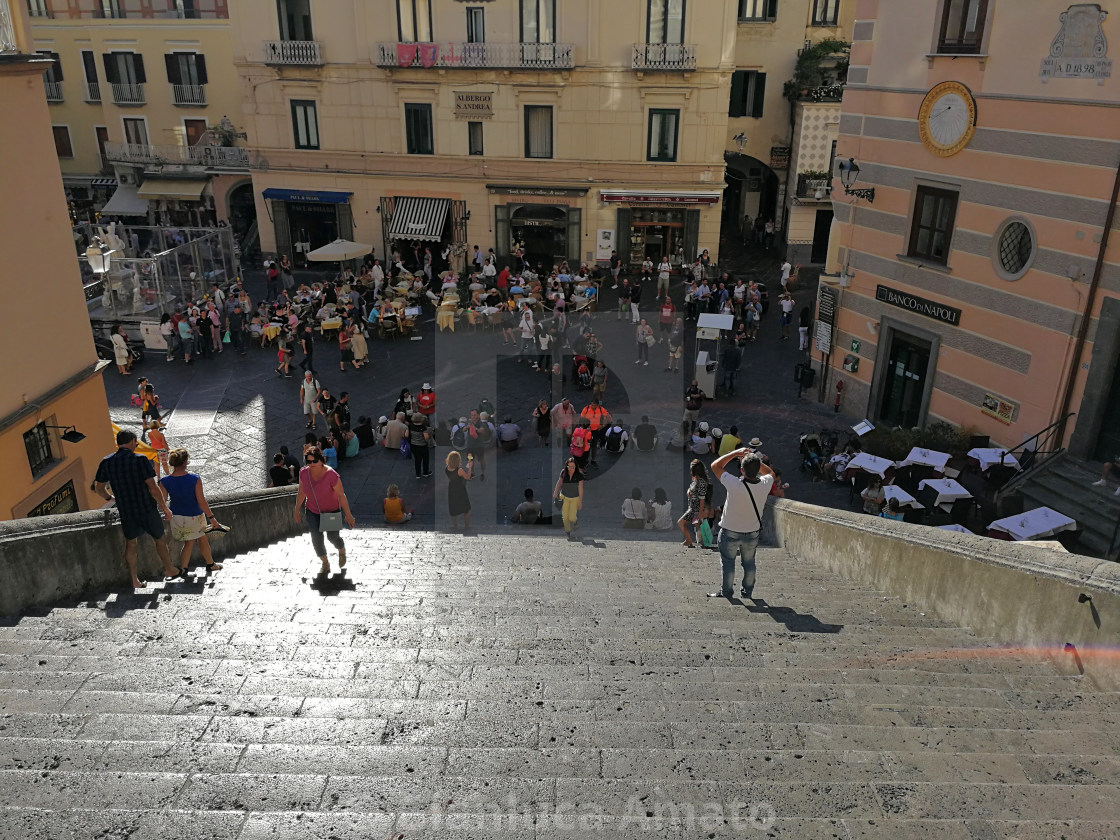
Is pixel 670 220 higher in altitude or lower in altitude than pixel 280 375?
higher

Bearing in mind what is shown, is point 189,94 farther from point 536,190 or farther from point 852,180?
point 852,180

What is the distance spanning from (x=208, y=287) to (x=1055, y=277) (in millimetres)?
21921

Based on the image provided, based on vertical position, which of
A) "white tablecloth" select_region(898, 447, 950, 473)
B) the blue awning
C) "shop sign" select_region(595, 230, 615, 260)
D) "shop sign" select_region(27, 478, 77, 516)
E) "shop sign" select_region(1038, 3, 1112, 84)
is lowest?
"white tablecloth" select_region(898, 447, 950, 473)

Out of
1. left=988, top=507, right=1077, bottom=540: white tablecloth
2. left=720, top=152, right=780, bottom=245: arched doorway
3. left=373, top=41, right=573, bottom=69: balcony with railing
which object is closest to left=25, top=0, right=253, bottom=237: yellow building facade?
left=373, top=41, right=573, bottom=69: balcony with railing

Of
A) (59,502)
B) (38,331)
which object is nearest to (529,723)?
(59,502)

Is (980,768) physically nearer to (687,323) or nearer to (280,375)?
(280,375)

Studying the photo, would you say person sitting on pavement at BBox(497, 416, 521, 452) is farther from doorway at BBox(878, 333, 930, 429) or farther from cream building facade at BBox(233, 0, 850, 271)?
cream building facade at BBox(233, 0, 850, 271)

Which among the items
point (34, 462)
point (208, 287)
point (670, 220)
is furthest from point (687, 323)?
point (34, 462)

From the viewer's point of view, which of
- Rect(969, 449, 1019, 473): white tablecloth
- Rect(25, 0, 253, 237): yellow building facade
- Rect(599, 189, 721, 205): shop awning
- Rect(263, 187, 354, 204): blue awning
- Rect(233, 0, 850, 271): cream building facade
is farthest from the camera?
Rect(25, 0, 253, 237): yellow building facade

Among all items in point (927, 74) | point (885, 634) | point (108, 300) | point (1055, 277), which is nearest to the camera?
point (885, 634)

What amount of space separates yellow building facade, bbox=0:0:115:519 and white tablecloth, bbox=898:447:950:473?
43.3 ft

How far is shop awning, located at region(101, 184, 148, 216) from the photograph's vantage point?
34844mm

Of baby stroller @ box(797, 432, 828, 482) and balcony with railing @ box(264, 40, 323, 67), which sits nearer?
baby stroller @ box(797, 432, 828, 482)

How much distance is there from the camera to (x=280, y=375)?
21625 mm
